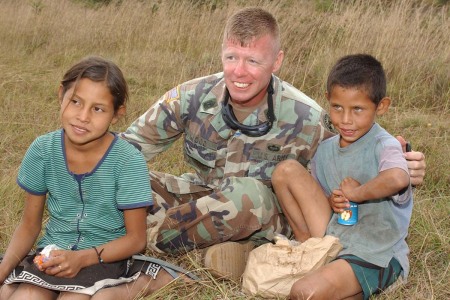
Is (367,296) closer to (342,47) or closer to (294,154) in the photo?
(294,154)

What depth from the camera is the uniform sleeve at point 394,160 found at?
2.79m

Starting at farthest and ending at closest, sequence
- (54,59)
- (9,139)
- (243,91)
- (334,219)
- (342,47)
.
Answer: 1. (54,59)
2. (342,47)
3. (9,139)
4. (243,91)
5. (334,219)

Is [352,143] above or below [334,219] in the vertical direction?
above

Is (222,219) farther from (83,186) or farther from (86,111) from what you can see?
(86,111)

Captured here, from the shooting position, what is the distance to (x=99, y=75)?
9.01ft

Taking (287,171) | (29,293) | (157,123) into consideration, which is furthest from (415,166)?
(29,293)

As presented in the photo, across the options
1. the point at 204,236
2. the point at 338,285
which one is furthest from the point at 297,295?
the point at 204,236

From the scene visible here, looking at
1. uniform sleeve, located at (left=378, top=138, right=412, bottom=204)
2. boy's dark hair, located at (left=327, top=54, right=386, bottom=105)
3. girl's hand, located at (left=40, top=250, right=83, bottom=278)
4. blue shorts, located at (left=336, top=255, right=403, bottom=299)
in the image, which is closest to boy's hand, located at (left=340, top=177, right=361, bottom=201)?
uniform sleeve, located at (left=378, top=138, right=412, bottom=204)

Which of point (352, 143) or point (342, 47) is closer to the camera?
point (352, 143)

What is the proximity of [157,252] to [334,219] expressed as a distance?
3.08 feet

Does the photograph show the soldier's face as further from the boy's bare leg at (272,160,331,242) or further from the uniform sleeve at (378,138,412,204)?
the uniform sleeve at (378,138,412,204)

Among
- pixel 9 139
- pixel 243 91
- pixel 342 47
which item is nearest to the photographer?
pixel 243 91

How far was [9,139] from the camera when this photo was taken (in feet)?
16.5

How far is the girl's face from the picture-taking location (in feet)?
8.95
